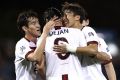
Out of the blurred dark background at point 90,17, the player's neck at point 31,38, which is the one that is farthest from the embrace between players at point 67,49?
the blurred dark background at point 90,17

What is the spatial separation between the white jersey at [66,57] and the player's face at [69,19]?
7.1 inches

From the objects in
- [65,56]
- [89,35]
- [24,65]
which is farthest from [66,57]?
[24,65]

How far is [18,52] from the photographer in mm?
6352

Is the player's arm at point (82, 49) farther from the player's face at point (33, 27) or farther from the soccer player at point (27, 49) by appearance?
the player's face at point (33, 27)

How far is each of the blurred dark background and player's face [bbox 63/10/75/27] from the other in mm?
5118

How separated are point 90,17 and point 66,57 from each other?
252 inches

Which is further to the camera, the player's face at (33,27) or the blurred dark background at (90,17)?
the blurred dark background at (90,17)

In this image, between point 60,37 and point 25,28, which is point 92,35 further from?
point 25,28

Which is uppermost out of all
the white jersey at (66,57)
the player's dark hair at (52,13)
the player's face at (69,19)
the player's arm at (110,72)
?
the player's dark hair at (52,13)

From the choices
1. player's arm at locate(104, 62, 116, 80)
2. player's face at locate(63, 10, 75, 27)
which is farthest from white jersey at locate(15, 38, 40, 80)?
player's arm at locate(104, 62, 116, 80)

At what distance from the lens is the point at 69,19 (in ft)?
20.0

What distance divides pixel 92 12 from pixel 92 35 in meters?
6.40

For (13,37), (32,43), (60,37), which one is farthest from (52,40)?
(13,37)

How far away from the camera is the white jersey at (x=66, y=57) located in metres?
5.87
